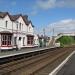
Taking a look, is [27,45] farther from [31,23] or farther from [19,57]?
[19,57]

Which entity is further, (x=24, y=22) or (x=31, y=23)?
(x=31, y=23)

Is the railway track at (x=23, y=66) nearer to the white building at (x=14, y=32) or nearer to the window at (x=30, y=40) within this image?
the white building at (x=14, y=32)

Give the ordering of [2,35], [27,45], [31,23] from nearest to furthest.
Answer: [2,35] < [27,45] < [31,23]

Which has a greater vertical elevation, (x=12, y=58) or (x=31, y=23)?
(x=31, y=23)

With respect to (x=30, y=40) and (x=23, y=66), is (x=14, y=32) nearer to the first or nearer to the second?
(x=30, y=40)

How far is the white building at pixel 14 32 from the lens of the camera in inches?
2490

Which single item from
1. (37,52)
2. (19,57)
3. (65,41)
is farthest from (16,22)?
(65,41)

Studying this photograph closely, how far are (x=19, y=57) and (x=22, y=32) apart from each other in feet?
127

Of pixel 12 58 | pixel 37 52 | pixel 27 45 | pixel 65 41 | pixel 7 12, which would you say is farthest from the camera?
pixel 65 41

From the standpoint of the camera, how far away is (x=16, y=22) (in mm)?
73000

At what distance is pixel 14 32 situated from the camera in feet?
231

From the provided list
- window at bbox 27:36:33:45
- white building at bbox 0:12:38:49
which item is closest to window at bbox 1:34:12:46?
Answer: white building at bbox 0:12:38:49

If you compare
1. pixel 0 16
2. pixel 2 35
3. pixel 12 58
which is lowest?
pixel 12 58

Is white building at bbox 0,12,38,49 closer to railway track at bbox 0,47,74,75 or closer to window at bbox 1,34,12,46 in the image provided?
window at bbox 1,34,12,46
